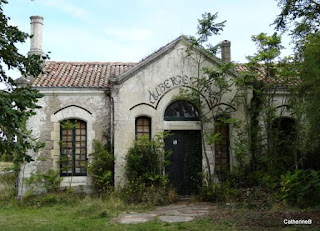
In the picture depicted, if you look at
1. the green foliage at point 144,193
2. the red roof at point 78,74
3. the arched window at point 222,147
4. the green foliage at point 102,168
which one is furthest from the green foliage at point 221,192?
the red roof at point 78,74

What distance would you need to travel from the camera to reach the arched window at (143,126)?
13852 mm

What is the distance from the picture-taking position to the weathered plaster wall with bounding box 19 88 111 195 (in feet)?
45.6

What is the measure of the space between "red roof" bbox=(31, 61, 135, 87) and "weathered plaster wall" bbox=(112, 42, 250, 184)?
938 mm

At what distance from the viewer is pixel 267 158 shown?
1272 cm

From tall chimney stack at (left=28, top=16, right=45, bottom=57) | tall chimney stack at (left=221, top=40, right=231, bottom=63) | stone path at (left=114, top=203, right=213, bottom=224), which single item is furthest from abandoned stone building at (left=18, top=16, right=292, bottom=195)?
tall chimney stack at (left=28, top=16, right=45, bottom=57)

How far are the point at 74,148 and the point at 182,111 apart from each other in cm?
440

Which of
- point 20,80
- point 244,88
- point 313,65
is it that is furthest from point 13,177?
point 313,65

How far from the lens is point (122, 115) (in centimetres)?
1350

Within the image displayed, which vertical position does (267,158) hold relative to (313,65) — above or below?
below

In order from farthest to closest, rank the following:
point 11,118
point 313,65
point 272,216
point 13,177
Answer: point 13,177, point 272,216, point 313,65, point 11,118

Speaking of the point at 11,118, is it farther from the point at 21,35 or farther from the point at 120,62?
the point at 120,62

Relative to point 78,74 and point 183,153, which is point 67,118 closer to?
point 78,74

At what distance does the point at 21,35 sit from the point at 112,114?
657cm

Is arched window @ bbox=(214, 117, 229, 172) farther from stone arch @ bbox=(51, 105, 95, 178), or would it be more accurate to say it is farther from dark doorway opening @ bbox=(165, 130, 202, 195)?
stone arch @ bbox=(51, 105, 95, 178)
